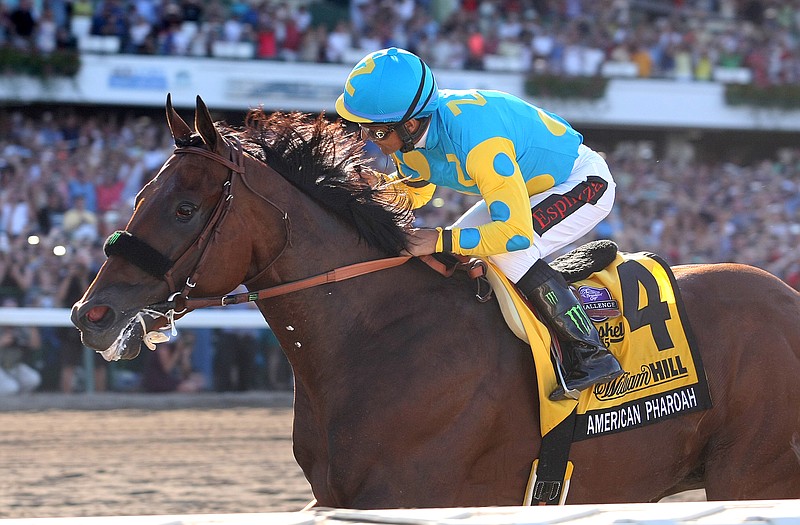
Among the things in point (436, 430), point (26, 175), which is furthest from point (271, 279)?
point (26, 175)

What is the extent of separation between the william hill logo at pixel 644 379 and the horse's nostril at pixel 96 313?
62.7 inches

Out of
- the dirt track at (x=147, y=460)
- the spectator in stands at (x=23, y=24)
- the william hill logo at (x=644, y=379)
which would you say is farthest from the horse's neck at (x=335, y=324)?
the spectator in stands at (x=23, y=24)

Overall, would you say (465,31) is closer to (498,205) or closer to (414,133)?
(414,133)

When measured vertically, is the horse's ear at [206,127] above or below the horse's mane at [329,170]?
above

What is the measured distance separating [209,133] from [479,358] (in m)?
1.09

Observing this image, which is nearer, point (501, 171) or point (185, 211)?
point (185, 211)

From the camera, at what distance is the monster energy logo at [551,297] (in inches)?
137

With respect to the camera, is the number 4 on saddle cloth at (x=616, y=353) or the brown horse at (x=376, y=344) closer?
the brown horse at (x=376, y=344)

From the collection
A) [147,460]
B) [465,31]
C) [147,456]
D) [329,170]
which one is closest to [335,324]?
[329,170]

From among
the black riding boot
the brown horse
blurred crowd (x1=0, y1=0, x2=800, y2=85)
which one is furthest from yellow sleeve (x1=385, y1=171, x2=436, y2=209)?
blurred crowd (x1=0, y1=0, x2=800, y2=85)

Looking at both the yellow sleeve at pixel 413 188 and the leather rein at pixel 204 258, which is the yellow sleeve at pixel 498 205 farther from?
the yellow sleeve at pixel 413 188

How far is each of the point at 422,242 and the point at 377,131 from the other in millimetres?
392

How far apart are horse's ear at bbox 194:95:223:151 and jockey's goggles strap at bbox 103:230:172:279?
373 mm

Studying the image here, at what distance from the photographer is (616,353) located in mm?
3672
